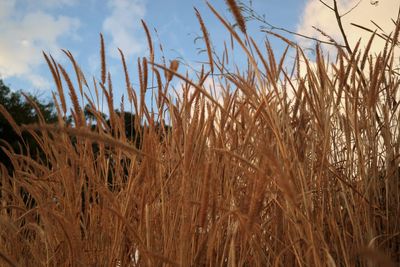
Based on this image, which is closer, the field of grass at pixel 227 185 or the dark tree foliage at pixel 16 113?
the field of grass at pixel 227 185

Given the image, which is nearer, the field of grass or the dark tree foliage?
the field of grass

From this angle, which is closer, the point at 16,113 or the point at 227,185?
the point at 227,185

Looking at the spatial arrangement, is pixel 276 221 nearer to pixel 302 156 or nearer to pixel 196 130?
pixel 302 156

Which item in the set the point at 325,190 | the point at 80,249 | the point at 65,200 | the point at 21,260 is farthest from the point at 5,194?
the point at 325,190

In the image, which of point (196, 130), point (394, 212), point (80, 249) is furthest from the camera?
point (394, 212)

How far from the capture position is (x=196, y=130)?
3.79 ft

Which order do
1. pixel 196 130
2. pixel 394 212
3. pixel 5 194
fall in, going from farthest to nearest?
pixel 5 194 → pixel 394 212 → pixel 196 130

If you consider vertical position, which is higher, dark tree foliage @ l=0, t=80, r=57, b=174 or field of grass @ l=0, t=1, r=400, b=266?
dark tree foliage @ l=0, t=80, r=57, b=174

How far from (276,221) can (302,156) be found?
0.21 meters

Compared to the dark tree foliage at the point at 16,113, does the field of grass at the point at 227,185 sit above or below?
below

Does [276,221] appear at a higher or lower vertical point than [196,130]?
lower

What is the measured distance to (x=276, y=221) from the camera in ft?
4.27

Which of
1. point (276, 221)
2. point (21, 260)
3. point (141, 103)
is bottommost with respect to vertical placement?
point (21, 260)

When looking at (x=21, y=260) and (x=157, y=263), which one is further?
A: (x=21, y=260)
